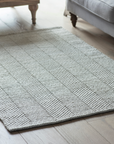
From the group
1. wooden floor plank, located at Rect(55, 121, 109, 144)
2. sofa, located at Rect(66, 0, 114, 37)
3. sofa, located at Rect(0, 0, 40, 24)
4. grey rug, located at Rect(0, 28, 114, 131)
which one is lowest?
grey rug, located at Rect(0, 28, 114, 131)

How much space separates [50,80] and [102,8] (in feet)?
2.88

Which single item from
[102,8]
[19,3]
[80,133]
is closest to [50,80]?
[80,133]

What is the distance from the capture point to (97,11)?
2336 millimetres

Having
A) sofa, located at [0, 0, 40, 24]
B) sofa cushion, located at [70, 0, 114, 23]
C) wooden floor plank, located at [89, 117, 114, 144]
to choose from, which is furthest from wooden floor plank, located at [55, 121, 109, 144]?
sofa, located at [0, 0, 40, 24]

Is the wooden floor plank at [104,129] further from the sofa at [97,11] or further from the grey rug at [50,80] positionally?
the sofa at [97,11]

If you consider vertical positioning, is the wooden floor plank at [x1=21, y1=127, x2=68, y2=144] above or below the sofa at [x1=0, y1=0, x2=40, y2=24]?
below

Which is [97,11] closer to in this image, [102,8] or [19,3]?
[102,8]

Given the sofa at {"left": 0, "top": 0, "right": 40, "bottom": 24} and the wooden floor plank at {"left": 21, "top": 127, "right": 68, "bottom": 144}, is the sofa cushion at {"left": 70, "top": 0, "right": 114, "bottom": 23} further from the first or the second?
the wooden floor plank at {"left": 21, "top": 127, "right": 68, "bottom": 144}

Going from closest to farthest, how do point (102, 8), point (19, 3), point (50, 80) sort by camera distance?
1. point (50, 80)
2. point (102, 8)
3. point (19, 3)

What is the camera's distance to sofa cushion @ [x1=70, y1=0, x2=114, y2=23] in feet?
7.18

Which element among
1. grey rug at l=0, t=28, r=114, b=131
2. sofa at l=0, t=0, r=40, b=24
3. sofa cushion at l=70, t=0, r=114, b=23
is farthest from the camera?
sofa at l=0, t=0, r=40, b=24

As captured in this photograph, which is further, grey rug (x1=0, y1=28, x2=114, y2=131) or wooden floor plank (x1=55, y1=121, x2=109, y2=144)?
grey rug (x1=0, y1=28, x2=114, y2=131)

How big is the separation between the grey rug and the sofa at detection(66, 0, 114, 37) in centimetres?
22

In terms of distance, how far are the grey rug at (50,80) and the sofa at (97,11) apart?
22 centimetres
